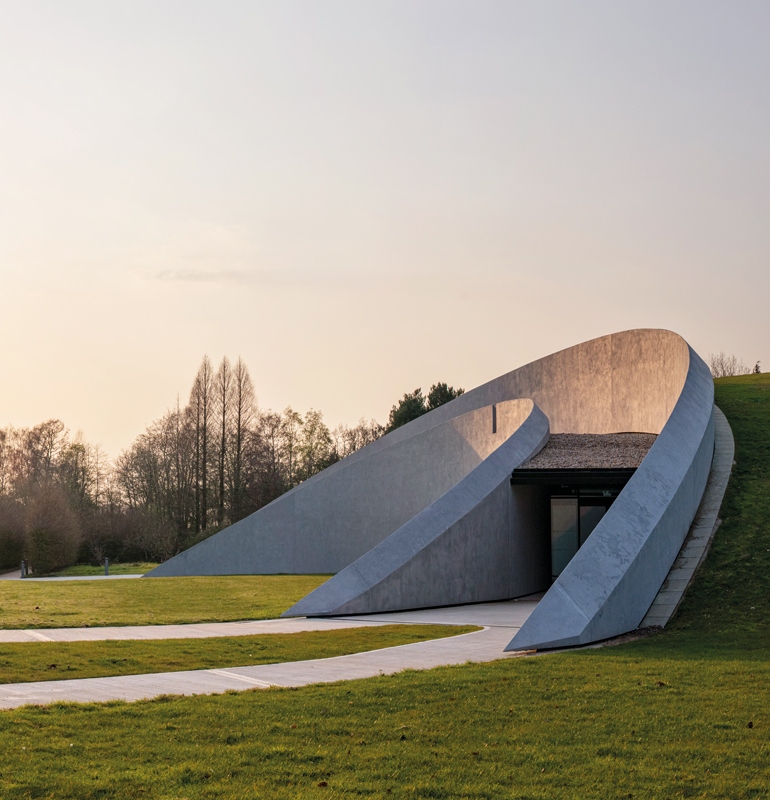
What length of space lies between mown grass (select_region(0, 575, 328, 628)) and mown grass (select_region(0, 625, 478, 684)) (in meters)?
3.02

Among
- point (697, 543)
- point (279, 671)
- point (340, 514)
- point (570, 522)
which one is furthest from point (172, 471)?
point (279, 671)

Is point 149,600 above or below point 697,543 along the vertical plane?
below

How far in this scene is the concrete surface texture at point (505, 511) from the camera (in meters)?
12.0

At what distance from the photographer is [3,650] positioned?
31.2 feet

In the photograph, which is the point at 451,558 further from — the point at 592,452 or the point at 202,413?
the point at 202,413

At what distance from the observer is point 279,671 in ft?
28.1

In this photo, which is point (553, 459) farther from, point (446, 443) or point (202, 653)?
point (202, 653)

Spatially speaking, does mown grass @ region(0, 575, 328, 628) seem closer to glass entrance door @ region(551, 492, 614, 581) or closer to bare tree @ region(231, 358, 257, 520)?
glass entrance door @ region(551, 492, 614, 581)

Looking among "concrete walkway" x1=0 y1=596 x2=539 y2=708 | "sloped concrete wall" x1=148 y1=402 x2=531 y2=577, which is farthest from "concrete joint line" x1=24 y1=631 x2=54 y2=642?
"sloped concrete wall" x1=148 y1=402 x2=531 y2=577

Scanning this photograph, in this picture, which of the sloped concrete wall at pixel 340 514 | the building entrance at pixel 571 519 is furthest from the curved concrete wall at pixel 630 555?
the sloped concrete wall at pixel 340 514

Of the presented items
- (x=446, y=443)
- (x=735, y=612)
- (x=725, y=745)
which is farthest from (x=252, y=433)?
(x=725, y=745)

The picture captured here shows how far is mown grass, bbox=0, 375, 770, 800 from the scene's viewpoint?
457 cm

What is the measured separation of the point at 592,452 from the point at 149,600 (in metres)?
10.5

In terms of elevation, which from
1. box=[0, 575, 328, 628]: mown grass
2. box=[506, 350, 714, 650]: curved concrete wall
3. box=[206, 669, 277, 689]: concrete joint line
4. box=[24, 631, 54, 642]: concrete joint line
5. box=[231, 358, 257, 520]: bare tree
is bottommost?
box=[0, 575, 328, 628]: mown grass
